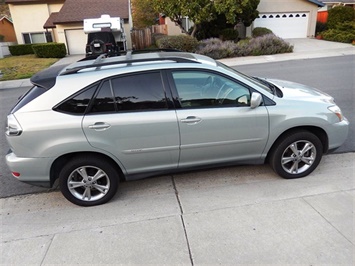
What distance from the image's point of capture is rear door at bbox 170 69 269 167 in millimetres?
3160

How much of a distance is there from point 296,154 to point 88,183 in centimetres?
256

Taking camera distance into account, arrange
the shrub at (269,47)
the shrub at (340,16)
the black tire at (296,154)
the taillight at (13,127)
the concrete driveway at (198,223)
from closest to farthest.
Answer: the concrete driveway at (198,223) < the taillight at (13,127) < the black tire at (296,154) < the shrub at (269,47) < the shrub at (340,16)

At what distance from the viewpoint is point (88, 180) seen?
3.18 meters

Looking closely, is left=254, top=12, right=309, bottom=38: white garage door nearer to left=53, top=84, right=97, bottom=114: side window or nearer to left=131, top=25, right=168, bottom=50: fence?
left=131, top=25, right=168, bottom=50: fence

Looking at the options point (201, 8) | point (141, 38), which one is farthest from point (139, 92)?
point (141, 38)

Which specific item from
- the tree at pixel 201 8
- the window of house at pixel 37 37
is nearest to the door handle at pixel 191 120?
the tree at pixel 201 8

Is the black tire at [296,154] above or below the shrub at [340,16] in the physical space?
below

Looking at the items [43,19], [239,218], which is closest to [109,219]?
[239,218]

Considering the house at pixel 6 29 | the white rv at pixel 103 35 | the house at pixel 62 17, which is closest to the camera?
the white rv at pixel 103 35

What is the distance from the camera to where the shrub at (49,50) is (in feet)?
61.8

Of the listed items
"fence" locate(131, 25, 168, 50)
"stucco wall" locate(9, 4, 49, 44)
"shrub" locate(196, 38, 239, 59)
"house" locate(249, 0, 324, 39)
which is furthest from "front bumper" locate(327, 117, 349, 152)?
"stucco wall" locate(9, 4, 49, 44)

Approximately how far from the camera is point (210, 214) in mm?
3000

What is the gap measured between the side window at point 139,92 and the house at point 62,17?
19.9 metres

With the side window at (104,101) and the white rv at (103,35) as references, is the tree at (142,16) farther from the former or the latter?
the side window at (104,101)
